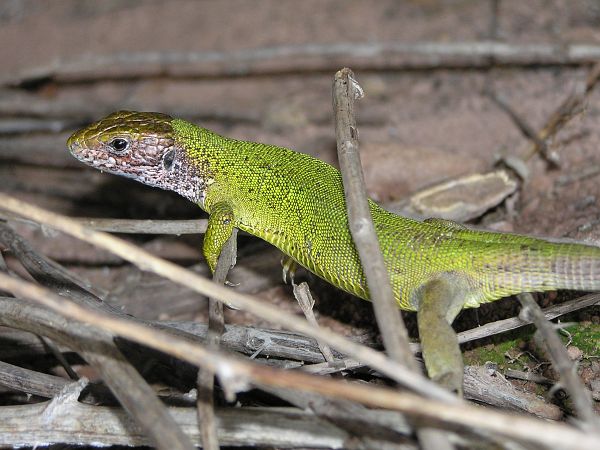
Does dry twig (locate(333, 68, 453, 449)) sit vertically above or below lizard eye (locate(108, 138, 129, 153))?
below

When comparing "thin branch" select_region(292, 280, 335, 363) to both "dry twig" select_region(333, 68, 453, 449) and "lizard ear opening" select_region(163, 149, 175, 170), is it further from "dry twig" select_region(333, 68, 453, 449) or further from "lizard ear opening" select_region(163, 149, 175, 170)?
"lizard ear opening" select_region(163, 149, 175, 170)

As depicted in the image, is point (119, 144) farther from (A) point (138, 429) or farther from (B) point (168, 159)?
(A) point (138, 429)

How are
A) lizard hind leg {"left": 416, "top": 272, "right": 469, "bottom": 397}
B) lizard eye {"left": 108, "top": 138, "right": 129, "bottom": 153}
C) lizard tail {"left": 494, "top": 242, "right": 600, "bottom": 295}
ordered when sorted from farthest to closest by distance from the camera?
lizard eye {"left": 108, "top": 138, "right": 129, "bottom": 153}
lizard tail {"left": 494, "top": 242, "right": 600, "bottom": 295}
lizard hind leg {"left": 416, "top": 272, "right": 469, "bottom": 397}

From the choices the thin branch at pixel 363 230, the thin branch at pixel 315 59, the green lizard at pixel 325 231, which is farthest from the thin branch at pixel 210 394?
the thin branch at pixel 315 59

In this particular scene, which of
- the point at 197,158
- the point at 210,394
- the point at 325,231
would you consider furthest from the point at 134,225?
the point at 210,394

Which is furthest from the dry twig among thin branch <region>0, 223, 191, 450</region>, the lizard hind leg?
thin branch <region>0, 223, 191, 450</region>

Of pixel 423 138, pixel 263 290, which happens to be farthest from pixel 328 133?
pixel 263 290
